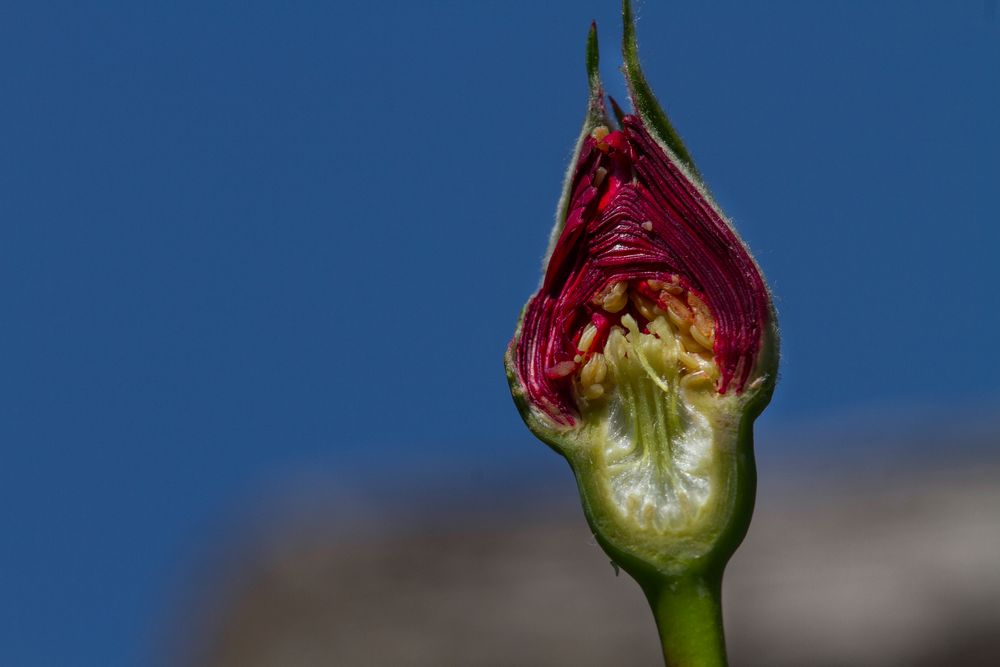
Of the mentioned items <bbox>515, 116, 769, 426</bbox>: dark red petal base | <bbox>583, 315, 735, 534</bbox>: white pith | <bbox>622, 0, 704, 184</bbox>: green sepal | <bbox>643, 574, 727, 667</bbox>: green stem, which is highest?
<bbox>622, 0, 704, 184</bbox>: green sepal

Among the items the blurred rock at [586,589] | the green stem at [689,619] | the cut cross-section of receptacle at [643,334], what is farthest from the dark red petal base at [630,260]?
the blurred rock at [586,589]

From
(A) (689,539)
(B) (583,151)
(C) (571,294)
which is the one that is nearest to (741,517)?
(A) (689,539)

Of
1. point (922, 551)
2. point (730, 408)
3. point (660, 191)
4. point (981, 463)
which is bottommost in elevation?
point (730, 408)

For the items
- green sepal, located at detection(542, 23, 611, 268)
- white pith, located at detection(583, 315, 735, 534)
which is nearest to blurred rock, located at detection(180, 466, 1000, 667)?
white pith, located at detection(583, 315, 735, 534)

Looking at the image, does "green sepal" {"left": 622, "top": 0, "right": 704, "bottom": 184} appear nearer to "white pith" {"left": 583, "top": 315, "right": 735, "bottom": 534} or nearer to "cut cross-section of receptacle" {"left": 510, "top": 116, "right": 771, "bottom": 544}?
"cut cross-section of receptacle" {"left": 510, "top": 116, "right": 771, "bottom": 544}

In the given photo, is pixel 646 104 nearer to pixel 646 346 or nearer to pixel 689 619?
pixel 646 346

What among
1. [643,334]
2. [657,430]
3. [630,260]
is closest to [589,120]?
[630,260]

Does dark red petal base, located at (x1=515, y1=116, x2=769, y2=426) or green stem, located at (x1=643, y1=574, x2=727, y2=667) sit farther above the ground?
dark red petal base, located at (x1=515, y1=116, x2=769, y2=426)

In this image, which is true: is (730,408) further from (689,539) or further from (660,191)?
(660,191)
